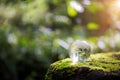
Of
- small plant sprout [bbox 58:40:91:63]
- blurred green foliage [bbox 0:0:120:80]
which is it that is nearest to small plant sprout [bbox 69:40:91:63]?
small plant sprout [bbox 58:40:91:63]

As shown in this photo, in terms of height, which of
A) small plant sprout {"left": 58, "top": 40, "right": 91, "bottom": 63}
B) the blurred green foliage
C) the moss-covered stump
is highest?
the blurred green foliage

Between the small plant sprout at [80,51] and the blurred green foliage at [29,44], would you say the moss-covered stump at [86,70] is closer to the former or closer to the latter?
the small plant sprout at [80,51]

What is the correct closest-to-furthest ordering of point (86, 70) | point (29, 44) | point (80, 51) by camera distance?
point (86, 70) < point (80, 51) < point (29, 44)

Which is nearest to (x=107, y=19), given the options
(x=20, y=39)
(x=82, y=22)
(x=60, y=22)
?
(x=82, y=22)

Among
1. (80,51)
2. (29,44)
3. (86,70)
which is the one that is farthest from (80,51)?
(29,44)

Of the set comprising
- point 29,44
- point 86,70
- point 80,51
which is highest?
point 29,44

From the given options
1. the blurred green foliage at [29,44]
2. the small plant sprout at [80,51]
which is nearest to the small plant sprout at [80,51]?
the small plant sprout at [80,51]

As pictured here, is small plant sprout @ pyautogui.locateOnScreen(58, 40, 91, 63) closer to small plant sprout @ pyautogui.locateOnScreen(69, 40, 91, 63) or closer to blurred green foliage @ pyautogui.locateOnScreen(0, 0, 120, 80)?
small plant sprout @ pyautogui.locateOnScreen(69, 40, 91, 63)

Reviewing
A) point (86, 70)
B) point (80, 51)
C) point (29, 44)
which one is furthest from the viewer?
point (29, 44)

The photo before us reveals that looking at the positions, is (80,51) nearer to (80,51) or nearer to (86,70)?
(80,51)
